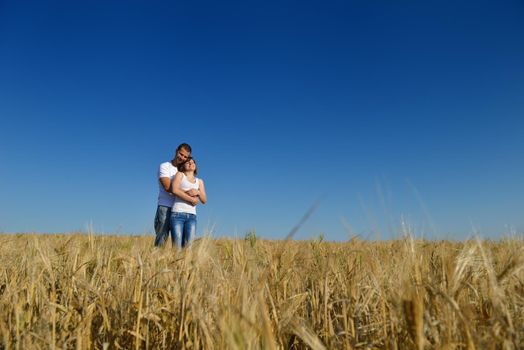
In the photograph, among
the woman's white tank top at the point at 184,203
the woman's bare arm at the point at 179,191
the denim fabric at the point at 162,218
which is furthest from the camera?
the denim fabric at the point at 162,218

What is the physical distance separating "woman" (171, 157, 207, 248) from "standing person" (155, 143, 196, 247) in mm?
98

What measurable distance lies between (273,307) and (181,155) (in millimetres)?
3672

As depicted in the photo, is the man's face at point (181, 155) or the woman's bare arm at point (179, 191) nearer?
the woman's bare arm at point (179, 191)

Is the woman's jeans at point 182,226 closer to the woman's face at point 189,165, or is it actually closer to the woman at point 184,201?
the woman at point 184,201

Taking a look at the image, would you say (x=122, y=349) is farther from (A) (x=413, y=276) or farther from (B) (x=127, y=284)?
(A) (x=413, y=276)

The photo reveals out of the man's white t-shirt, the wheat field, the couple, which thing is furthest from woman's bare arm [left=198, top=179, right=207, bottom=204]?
the wheat field

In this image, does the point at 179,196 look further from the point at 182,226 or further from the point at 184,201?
the point at 182,226

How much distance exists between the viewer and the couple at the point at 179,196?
14.9 feet

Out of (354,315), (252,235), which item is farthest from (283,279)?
(252,235)

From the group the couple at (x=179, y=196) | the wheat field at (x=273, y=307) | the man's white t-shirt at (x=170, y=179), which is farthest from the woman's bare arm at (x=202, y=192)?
the wheat field at (x=273, y=307)

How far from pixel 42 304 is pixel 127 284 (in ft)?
1.03

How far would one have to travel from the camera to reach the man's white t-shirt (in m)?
4.66

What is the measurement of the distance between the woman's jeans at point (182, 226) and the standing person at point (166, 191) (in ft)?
0.63

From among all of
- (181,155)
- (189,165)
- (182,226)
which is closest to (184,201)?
(182,226)
